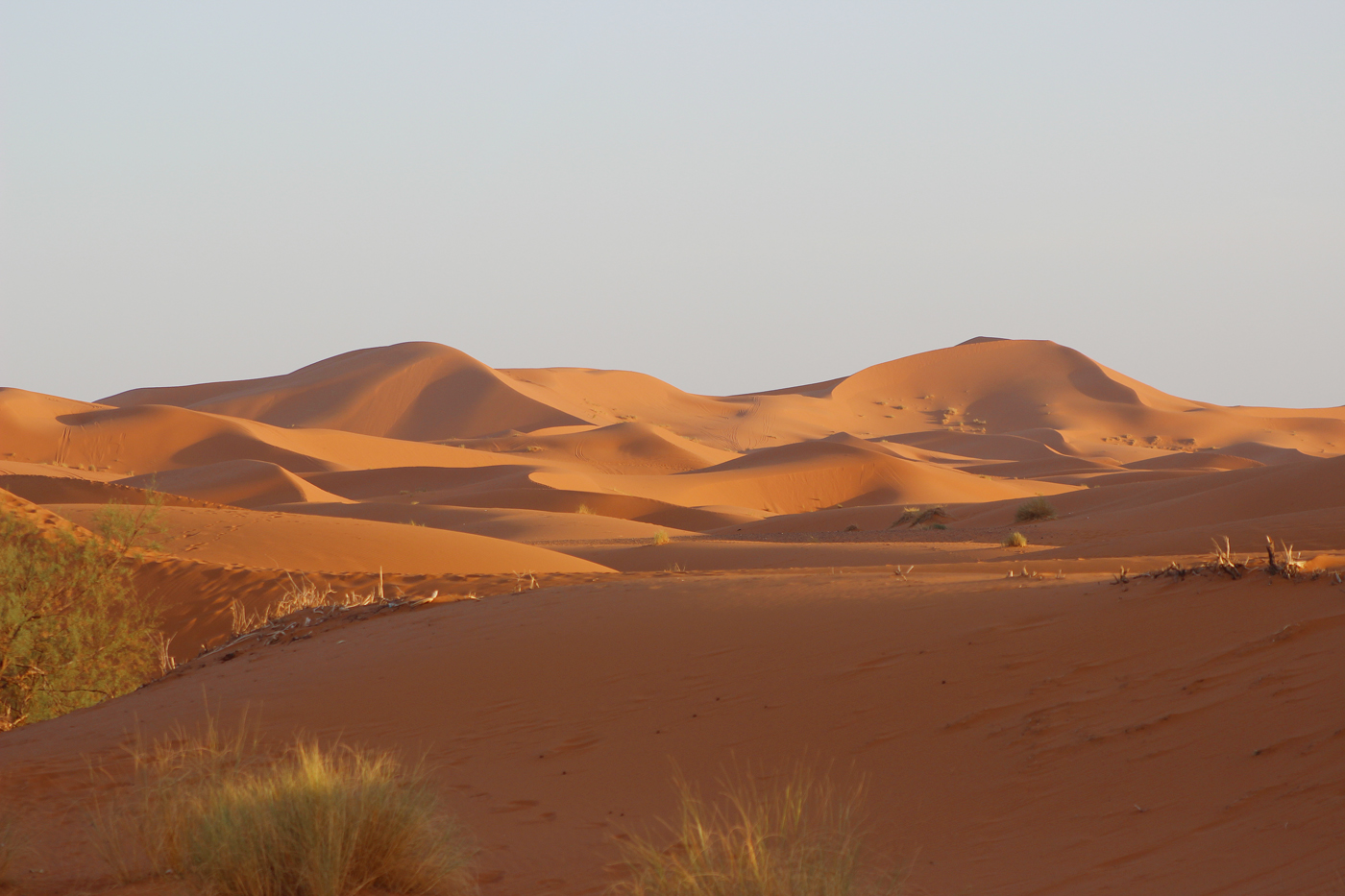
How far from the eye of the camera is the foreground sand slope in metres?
4.72

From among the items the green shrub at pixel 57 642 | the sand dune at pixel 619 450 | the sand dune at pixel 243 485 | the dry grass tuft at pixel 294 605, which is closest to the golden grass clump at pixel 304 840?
the green shrub at pixel 57 642

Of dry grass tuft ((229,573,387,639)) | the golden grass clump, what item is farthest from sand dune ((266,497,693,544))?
the golden grass clump

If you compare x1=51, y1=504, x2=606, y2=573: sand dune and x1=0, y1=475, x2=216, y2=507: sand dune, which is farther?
x1=0, y1=475, x2=216, y2=507: sand dune

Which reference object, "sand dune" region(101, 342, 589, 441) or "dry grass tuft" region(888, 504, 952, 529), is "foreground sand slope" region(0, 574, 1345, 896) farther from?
"sand dune" region(101, 342, 589, 441)

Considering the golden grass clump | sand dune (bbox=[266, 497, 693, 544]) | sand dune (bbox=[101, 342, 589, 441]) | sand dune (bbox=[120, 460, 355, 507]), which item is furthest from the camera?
sand dune (bbox=[101, 342, 589, 441])

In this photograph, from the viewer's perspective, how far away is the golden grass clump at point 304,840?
4.44 meters

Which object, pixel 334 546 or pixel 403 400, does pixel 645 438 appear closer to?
pixel 403 400

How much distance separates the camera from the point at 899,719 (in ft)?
21.9

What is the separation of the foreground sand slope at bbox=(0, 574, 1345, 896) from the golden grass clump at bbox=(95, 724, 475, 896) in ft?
1.13

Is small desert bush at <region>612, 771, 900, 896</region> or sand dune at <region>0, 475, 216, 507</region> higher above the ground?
sand dune at <region>0, 475, 216, 507</region>

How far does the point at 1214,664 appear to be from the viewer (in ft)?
20.3

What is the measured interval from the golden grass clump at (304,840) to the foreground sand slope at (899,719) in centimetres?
35

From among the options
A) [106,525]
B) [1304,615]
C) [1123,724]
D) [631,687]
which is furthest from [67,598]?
[1304,615]

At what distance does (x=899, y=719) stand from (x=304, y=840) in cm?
351
